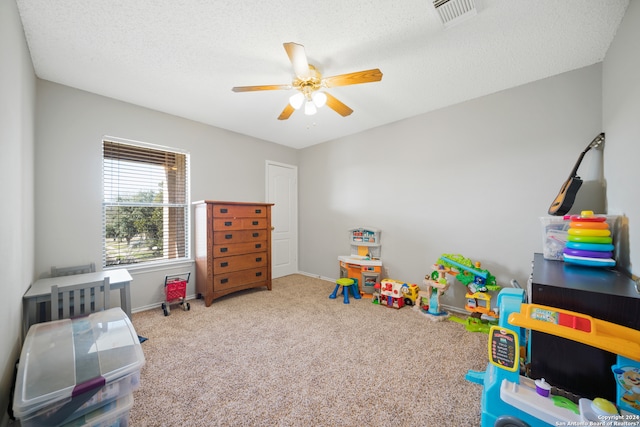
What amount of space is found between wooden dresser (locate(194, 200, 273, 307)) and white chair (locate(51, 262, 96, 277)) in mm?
1025

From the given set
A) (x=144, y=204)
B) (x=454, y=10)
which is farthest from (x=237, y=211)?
(x=454, y=10)

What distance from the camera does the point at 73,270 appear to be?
236 cm

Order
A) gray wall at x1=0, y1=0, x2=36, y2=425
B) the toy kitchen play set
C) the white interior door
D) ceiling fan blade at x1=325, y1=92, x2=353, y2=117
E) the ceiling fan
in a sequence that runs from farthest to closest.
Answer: the white interior door
the toy kitchen play set
ceiling fan blade at x1=325, y1=92, x2=353, y2=117
the ceiling fan
gray wall at x1=0, y1=0, x2=36, y2=425

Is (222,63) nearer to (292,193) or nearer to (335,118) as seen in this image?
(335,118)

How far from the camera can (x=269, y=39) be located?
5.74 ft

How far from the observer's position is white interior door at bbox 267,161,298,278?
4223mm

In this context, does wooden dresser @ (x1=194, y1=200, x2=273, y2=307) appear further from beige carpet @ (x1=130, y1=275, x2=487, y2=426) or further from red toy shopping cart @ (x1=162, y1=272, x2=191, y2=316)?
beige carpet @ (x1=130, y1=275, x2=487, y2=426)

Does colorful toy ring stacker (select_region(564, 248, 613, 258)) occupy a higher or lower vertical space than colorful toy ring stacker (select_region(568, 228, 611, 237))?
lower

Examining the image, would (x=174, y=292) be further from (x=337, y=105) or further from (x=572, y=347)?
(x=572, y=347)

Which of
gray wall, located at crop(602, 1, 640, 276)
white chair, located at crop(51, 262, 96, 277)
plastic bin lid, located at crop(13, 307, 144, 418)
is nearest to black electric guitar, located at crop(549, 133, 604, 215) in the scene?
gray wall, located at crop(602, 1, 640, 276)

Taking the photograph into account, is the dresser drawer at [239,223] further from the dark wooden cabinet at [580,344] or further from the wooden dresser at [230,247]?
the dark wooden cabinet at [580,344]

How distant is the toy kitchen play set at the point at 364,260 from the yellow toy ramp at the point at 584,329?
2258 millimetres

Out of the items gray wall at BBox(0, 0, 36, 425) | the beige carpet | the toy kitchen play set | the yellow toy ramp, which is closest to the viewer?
the yellow toy ramp

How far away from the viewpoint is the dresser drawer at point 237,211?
119 inches
